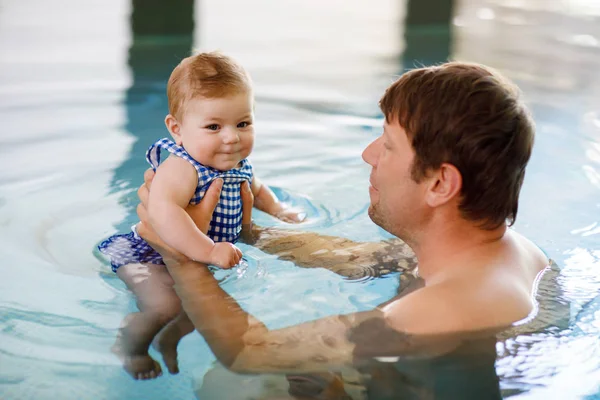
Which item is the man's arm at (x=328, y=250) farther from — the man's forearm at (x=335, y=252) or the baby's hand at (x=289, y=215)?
the baby's hand at (x=289, y=215)

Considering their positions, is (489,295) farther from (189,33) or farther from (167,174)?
(189,33)

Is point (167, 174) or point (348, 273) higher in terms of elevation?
point (167, 174)

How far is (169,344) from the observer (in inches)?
93.8

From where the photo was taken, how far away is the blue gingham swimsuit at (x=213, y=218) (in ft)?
9.18

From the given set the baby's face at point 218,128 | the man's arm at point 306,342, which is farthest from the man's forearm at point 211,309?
the baby's face at point 218,128

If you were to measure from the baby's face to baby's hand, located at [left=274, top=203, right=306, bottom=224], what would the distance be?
0.51 m

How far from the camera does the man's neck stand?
2.37 m

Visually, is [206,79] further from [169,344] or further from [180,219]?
[169,344]

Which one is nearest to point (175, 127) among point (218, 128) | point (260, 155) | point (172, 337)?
point (218, 128)

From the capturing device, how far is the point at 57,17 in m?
8.06

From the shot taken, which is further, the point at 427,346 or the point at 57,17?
the point at 57,17

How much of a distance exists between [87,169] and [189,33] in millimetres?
3883

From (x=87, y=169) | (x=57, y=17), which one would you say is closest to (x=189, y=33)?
(x=57, y=17)

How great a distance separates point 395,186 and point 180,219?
2.30ft
